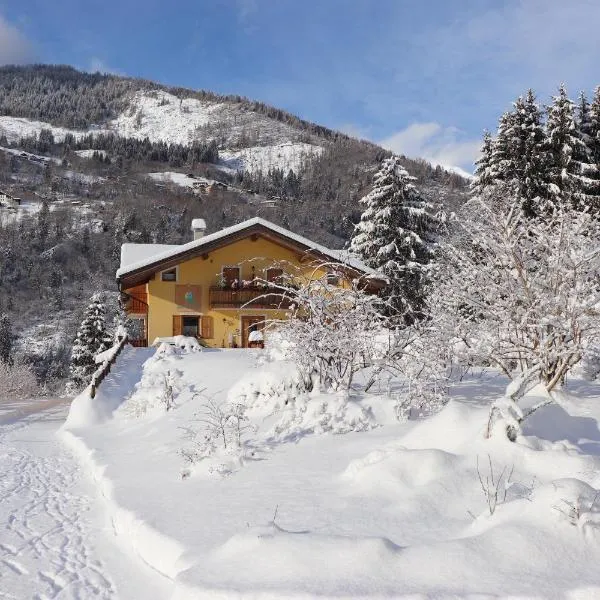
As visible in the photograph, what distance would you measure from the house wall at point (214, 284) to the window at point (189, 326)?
1.22 feet

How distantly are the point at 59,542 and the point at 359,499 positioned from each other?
3598 mm

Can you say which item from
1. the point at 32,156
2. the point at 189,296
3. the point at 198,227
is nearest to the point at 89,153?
the point at 32,156

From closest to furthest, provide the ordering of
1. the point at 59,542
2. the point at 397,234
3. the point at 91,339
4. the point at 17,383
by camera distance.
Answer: the point at 59,542
the point at 397,234
the point at 17,383
the point at 91,339

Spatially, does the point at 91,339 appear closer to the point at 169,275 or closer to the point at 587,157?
the point at 169,275

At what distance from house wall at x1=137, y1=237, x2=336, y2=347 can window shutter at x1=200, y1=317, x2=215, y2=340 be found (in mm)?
156

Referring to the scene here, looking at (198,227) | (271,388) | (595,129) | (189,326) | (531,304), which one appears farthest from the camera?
(198,227)

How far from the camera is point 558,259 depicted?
984 cm

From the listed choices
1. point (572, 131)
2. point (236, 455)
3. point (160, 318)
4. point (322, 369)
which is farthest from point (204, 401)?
point (572, 131)

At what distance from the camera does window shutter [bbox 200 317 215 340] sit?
29547 mm

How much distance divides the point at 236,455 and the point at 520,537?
5049 millimetres

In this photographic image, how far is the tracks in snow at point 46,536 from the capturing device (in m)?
5.78

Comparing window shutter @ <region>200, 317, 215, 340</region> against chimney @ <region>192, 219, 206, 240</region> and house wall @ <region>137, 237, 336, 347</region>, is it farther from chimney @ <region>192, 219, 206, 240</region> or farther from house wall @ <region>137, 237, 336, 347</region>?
chimney @ <region>192, 219, 206, 240</region>

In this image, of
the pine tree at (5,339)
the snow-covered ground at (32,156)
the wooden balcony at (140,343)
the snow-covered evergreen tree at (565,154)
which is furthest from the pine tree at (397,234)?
the snow-covered ground at (32,156)

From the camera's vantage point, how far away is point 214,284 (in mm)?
29812
